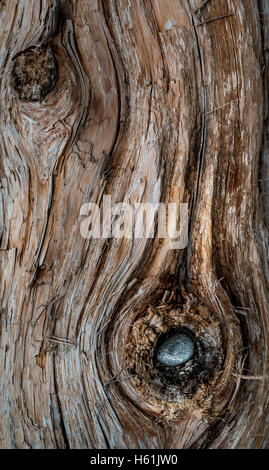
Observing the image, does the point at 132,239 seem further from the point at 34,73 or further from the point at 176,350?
the point at 34,73

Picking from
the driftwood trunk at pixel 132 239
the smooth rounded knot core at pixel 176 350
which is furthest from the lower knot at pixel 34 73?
the smooth rounded knot core at pixel 176 350

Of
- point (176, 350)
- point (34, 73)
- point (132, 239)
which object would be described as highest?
point (34, 73)

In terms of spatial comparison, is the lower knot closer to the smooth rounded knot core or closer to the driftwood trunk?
the driftwood trunk

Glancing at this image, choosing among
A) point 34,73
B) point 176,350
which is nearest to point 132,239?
point 176,350

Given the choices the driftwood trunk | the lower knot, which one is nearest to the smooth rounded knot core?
the driftwood trunk

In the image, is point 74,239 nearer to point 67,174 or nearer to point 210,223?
point 67,174
